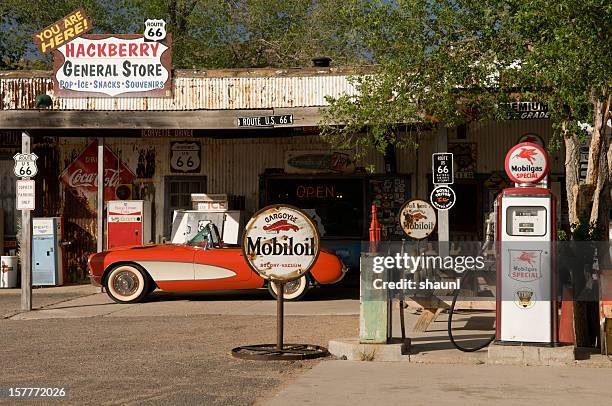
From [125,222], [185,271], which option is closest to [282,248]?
[185,271]

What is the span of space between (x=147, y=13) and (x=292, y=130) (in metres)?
20.3

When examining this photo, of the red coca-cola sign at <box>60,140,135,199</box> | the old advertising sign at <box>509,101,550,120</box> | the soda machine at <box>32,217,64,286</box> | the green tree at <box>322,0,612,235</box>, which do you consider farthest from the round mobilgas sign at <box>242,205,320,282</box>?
the red coca-cola sign at <box>60,140,135,199</box>

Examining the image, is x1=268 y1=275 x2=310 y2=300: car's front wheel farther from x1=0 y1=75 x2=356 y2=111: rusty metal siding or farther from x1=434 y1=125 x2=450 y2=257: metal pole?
x1=0 y1=75 x2=356 y2=111: rusty metal siding

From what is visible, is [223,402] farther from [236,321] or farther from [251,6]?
[251,6]

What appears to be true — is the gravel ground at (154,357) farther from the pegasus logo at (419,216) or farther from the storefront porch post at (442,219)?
the pegasus logo at (419,216)

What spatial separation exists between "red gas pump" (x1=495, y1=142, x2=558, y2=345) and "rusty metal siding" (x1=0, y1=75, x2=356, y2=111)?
9910 mm

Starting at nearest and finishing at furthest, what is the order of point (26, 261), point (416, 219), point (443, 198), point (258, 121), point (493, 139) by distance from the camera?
point (443, 198)
point (26, 261)
point (416, 219)
point (258, 121)
point (493, 139)

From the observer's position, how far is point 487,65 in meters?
16.2

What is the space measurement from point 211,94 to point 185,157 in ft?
6.56

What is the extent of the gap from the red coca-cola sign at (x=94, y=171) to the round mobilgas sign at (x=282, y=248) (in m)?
11.7

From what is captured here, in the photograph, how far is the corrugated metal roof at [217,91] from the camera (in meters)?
20.6

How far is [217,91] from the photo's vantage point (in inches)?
832

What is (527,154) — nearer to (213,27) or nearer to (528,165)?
(528,165)

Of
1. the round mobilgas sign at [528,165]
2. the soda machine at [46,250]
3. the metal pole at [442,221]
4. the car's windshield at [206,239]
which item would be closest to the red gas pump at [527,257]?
the round mobilgas sign at [528,165]
